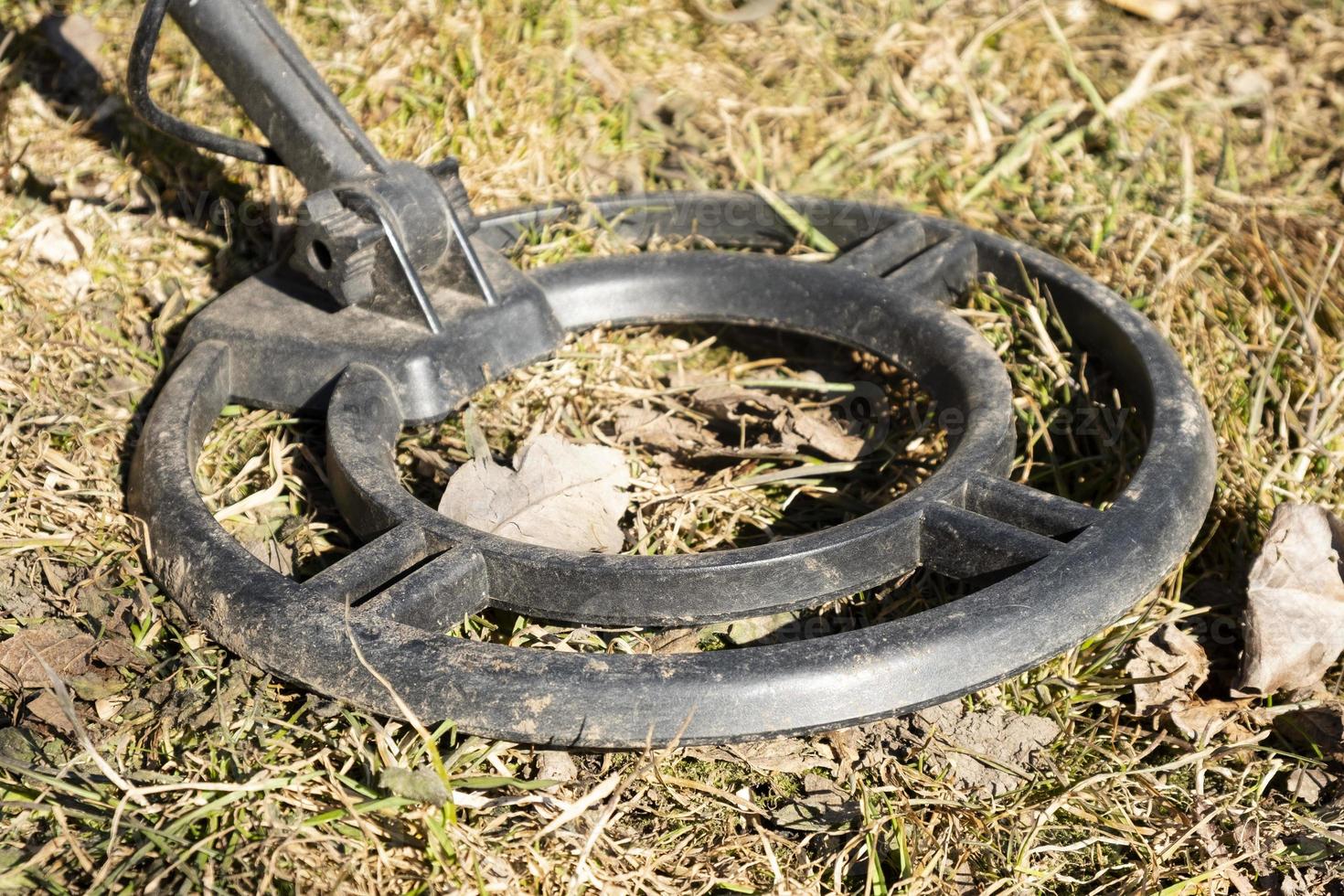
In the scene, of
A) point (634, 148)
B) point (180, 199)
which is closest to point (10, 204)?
point (180, 199)

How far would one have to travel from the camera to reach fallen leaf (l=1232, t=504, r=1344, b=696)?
2.02m

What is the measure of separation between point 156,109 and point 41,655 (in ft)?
3.69

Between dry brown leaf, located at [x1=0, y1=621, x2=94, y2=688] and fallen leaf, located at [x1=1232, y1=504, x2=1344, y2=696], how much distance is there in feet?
5.75

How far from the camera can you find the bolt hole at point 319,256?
2.39 m

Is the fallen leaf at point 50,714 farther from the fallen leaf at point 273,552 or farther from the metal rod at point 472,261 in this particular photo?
the metal rod at point 472,261

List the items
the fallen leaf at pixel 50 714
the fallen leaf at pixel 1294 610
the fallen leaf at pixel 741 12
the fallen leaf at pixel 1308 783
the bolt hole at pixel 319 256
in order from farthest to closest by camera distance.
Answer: the fallen leaf at pixel 741 12
the bolt hole at pixel 319 256
the fallen leaf at pixel 1294 610
the fallen leaf at pixel 1308 783
the fallen leaf at pixel 50 714

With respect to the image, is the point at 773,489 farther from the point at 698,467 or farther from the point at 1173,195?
the point at 1173,195

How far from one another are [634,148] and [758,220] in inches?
18.7

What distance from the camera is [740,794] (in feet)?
6.10

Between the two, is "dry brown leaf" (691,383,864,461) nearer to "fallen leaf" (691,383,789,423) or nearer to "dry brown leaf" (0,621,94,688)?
"fallen leaf" (691,383,789,423)

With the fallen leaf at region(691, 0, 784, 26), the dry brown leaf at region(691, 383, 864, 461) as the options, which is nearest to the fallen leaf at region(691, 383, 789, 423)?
the dry brown leaf at region(691, 383, 864, 461)

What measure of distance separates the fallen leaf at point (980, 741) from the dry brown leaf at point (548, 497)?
1.92 ft

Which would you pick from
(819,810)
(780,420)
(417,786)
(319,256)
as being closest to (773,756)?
(819,810)

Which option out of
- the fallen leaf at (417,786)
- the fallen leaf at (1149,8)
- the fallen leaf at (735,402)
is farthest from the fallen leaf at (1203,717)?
the fallen leaf at (1149,8)
